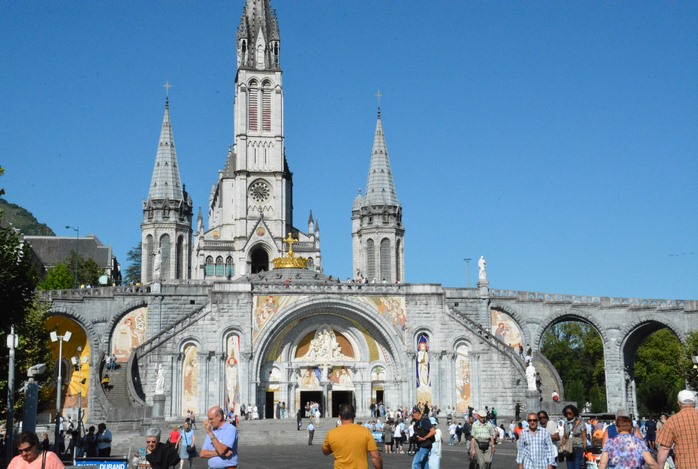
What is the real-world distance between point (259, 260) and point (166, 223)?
33.9 feet

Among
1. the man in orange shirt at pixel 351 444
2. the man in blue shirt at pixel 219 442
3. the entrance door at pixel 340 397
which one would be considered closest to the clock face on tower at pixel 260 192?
the entrance door at pixel 340 397

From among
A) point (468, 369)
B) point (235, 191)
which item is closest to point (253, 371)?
point (468, 369)

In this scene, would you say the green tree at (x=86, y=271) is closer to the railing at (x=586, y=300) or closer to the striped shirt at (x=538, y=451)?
the railing at (x=586, y=300)

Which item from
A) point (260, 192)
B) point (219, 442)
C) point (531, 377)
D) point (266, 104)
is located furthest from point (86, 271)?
point (219, 442)

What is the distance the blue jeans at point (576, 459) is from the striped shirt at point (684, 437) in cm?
577

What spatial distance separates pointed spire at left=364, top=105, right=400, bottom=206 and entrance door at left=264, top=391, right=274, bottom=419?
64.4ft

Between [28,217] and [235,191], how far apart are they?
11670 centimetres

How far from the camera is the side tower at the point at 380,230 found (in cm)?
6644

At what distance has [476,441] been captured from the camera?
58.6 feet

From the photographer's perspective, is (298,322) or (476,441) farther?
(298,322)

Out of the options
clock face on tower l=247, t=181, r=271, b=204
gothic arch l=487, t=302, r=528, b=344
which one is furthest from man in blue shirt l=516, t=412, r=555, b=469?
clock face on tower l=247, t=181, r=271, b=204

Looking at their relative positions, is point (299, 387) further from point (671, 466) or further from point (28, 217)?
point (28, 217)

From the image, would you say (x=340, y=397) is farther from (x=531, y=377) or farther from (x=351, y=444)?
(x=351, y=444)

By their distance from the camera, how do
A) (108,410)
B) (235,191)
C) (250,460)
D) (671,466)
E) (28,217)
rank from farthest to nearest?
1. (28,217)
2. (235,191)
3. (108,410)
4. (250,460)
5. (671,466)
